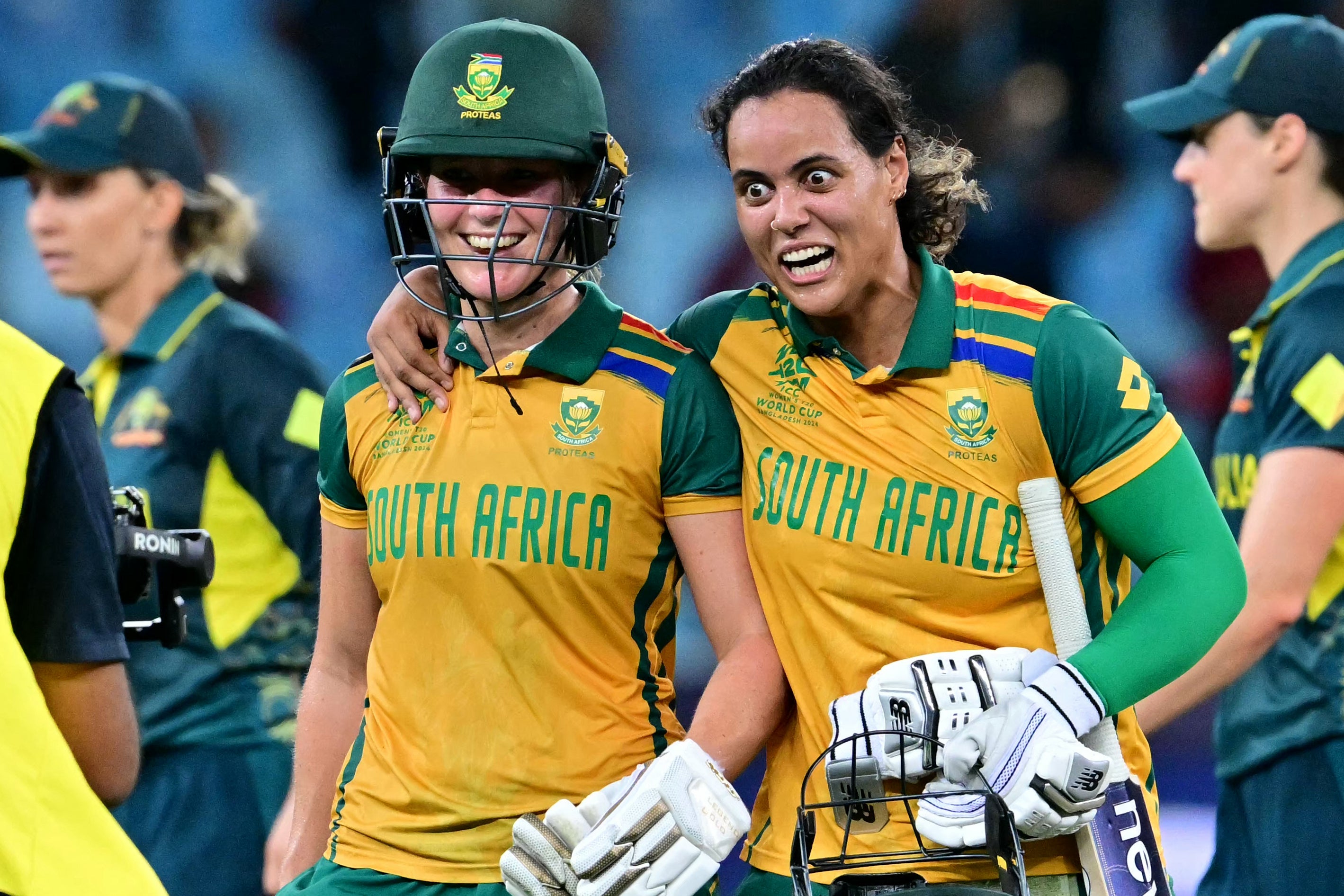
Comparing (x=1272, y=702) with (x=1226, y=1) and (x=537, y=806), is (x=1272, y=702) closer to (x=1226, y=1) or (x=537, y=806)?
(x=537, y=806)

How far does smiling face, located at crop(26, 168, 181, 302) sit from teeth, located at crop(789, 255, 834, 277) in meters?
2.66

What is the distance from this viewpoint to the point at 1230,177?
13.6 feet

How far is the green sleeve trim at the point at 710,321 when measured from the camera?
2.45 m

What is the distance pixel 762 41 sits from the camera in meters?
5.69

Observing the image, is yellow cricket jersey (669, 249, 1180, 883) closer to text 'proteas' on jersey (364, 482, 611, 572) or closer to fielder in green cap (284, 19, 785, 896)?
fielder in green cap (284, 19, 785, 896)

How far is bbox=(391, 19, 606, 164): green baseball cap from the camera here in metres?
2.29

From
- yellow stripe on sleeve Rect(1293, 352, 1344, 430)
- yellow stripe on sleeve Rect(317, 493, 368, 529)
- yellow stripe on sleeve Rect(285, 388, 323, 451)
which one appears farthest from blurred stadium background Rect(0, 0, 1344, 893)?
yellow stripe on sleeve Rect(317, 493, 368, 529)

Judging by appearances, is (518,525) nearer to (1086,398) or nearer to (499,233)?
(499,233)

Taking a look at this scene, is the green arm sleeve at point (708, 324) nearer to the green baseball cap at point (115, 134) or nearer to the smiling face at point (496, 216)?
the smiling face at point (496, 216)

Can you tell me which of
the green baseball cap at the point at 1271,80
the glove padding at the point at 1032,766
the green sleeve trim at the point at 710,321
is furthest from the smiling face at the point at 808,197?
Answer: the green baseball cap at the point at 1271,80

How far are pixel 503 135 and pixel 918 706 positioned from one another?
0.93 metres

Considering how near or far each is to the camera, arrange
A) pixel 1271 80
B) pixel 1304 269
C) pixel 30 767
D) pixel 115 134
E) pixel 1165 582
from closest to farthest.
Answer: pixel 30 767, pixel 1165 582, pixel 1304 269, pixel 1271 80, pixel 115 134

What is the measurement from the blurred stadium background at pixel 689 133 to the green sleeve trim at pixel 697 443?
2.94 metres

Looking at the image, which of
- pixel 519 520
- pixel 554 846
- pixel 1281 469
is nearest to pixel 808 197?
pixel 519 520
